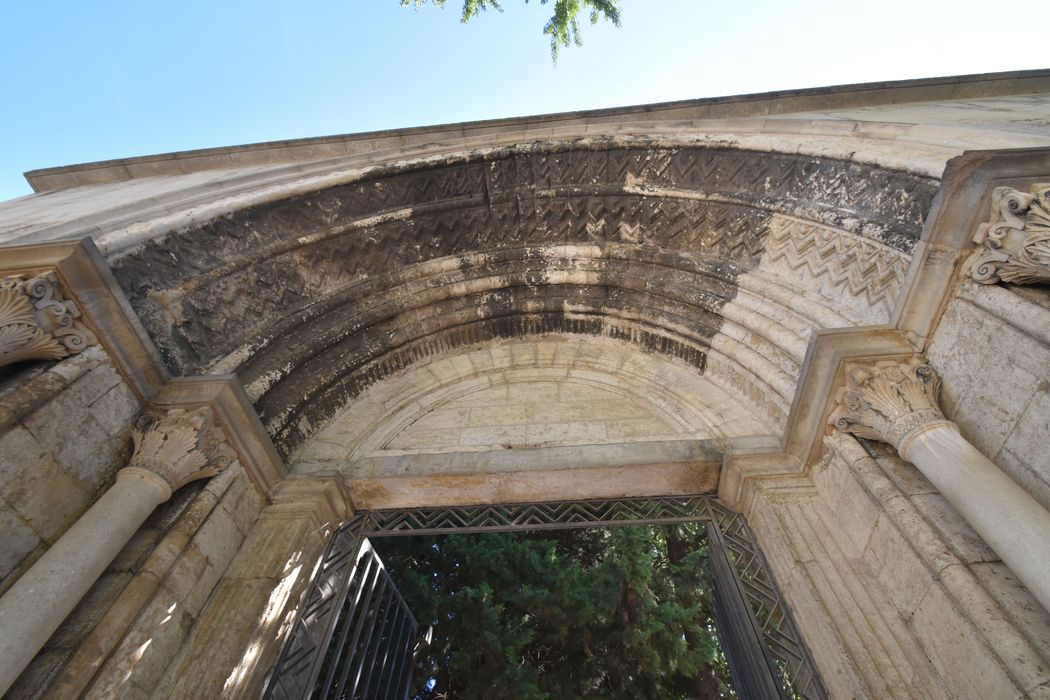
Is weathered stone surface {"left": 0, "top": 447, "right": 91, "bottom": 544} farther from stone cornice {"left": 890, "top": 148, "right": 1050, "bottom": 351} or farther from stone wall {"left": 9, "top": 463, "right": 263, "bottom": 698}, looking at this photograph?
stone cornice {"left": 890, "top": 148, "right": 1050, "bottom": 351}

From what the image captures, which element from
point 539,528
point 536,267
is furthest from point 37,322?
point 536,267

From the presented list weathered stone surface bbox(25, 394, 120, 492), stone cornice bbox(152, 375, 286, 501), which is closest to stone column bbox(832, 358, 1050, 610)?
stone cornice bbox(152, 375, 286, 501)

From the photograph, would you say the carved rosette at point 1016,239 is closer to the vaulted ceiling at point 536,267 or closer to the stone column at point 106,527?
the vaulted ceiling at point 536,267

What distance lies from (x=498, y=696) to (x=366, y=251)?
17.4 ft

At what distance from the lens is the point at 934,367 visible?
8.56ft

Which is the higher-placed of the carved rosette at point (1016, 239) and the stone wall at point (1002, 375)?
the carved rosette at point (1016, 239)

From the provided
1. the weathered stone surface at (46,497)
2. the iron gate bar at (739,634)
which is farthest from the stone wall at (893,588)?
the weathered stone surface at (46,497)

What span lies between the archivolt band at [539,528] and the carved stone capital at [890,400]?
0.97 meters

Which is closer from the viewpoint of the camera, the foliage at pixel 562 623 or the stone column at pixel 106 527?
the stone column at pixel 106 527

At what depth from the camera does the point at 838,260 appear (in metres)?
3.54

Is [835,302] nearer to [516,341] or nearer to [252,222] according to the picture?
[516,341]

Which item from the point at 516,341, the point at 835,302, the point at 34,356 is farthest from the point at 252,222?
the point at 835,302

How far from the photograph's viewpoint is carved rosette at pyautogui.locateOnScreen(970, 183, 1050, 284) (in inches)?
84.3

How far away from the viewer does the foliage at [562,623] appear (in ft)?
21.5
